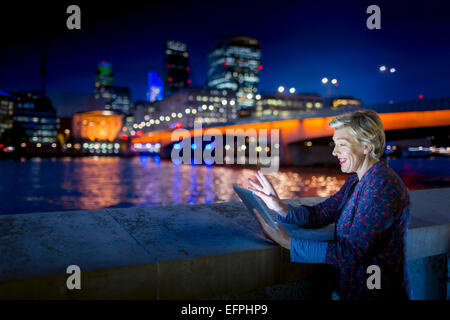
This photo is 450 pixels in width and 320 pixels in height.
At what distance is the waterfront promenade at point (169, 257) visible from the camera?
6.27 feet

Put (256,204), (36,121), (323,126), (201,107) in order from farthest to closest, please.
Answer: (36,121) < (201,107) < (323,126) < (256,204)

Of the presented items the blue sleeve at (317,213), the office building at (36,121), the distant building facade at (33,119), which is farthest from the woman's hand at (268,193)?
the office building at (36,121)

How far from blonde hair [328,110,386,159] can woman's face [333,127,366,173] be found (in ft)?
0.12

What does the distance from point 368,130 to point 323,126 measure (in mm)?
37997

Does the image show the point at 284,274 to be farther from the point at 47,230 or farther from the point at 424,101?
the point at 424,101

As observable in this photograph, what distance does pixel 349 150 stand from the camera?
2.41 meters

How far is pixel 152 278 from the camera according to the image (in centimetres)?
201

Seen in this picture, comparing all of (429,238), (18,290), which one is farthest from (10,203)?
(429,238)

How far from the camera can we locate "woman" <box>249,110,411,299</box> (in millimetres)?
2057

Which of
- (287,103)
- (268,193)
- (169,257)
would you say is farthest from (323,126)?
(287,103)

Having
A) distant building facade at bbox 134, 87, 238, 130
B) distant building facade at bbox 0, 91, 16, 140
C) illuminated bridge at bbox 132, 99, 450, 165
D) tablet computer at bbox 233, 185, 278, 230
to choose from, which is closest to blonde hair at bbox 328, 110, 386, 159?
tablet computer at bbox 233, 185, 278, 230

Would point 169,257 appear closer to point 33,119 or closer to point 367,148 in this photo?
point 367,148

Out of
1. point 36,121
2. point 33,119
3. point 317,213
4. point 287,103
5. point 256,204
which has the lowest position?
point 317,213
